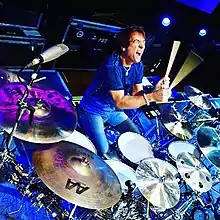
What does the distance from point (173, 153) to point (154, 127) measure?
3.20ft

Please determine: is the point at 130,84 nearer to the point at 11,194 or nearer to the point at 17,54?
the point at 11,194

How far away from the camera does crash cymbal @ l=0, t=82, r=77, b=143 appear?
2.69 m

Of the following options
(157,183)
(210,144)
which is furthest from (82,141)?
(210,144)

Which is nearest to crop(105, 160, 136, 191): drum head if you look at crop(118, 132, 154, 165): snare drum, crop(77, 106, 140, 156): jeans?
crop(118, 132, 154, 165): snare drum

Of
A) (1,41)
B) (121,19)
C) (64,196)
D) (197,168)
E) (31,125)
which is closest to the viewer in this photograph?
(64,196)

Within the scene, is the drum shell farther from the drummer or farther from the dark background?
the dark background

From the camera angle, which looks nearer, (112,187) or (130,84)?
(112,187)

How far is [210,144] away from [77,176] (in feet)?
Result: 6.36

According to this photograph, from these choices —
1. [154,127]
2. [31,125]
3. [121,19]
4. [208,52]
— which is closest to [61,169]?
[31,125]

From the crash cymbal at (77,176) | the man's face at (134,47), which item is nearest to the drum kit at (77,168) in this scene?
the crash cymbal at (77,176)

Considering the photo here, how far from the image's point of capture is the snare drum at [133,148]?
359cm

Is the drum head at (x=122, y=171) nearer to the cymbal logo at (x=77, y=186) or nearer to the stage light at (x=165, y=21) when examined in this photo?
the cymbal logo at (x=77, y=186)

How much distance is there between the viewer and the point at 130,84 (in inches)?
148

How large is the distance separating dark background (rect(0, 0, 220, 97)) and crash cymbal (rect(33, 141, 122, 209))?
242 cm
